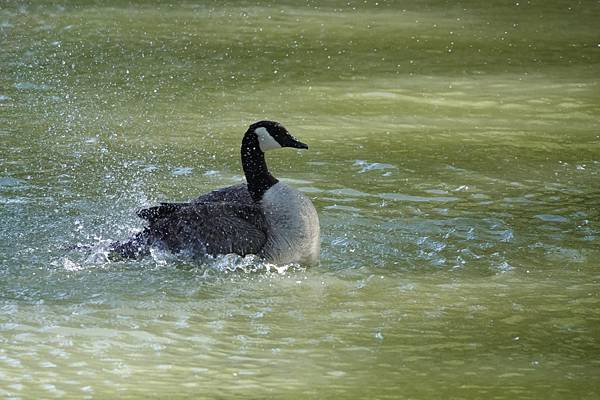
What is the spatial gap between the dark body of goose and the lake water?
122mm

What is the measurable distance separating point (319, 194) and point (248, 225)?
1885 millimetres

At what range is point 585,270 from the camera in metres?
9.10

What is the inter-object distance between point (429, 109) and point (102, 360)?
7836 millimetres

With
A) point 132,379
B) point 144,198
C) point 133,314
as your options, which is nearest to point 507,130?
point 144,198

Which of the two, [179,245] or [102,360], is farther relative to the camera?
[179,245]

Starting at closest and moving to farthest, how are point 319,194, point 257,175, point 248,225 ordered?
1. point 248,225
2. point 257,175
3. point 319,194

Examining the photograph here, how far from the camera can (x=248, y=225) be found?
9227 millimetres

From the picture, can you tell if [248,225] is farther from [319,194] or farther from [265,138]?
[319,194]

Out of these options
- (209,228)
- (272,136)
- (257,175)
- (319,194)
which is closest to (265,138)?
(272,136)

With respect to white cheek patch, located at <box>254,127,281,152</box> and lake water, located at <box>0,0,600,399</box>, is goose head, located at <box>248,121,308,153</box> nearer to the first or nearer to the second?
white cheek patch, located at <box>254,127,281,152</box>

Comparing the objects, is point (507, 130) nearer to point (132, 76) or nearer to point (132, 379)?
point (132, 76)

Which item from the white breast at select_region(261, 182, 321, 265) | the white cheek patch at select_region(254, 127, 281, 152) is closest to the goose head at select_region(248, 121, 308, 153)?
the white cheek patch at select_region(254, 127, 281, 152)

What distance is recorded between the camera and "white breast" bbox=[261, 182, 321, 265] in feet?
29.7

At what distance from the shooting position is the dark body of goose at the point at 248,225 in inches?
359
